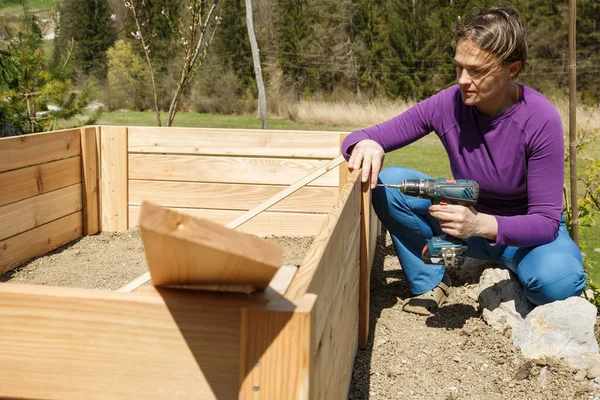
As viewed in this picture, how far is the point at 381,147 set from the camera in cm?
286

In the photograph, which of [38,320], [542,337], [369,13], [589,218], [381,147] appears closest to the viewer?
[38,320]

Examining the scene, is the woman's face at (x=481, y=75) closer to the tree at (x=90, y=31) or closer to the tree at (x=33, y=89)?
the tree at (x=33, y=89)

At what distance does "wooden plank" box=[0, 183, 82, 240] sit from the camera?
3.67 meters

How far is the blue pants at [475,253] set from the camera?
2631mm

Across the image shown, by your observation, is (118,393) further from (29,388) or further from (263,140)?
(263,140)

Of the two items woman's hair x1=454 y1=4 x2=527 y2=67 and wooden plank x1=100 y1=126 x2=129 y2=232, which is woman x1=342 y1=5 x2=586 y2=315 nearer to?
woman's hair x1=454 y1=4 x2=527 y2=67

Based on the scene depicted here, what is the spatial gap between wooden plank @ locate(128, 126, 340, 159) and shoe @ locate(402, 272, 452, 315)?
1.28 meters

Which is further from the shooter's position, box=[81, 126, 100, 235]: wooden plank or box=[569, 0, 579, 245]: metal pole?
box=[81, 126, 100, 235]: wooden plank

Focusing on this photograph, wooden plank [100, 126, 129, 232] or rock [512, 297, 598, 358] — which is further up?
wooden plank [100, 126, 129, 232]

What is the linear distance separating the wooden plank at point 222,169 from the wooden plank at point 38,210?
0.44 meters

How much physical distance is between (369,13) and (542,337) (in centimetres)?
2252

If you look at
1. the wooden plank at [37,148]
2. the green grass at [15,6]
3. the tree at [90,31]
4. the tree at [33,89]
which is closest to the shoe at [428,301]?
the wooden plank at [37,148]

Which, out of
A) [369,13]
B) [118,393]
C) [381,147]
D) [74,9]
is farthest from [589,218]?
[74,9]

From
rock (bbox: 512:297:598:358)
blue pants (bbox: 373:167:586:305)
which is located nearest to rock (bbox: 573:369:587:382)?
rock (bbox: 512:297:598:358)
